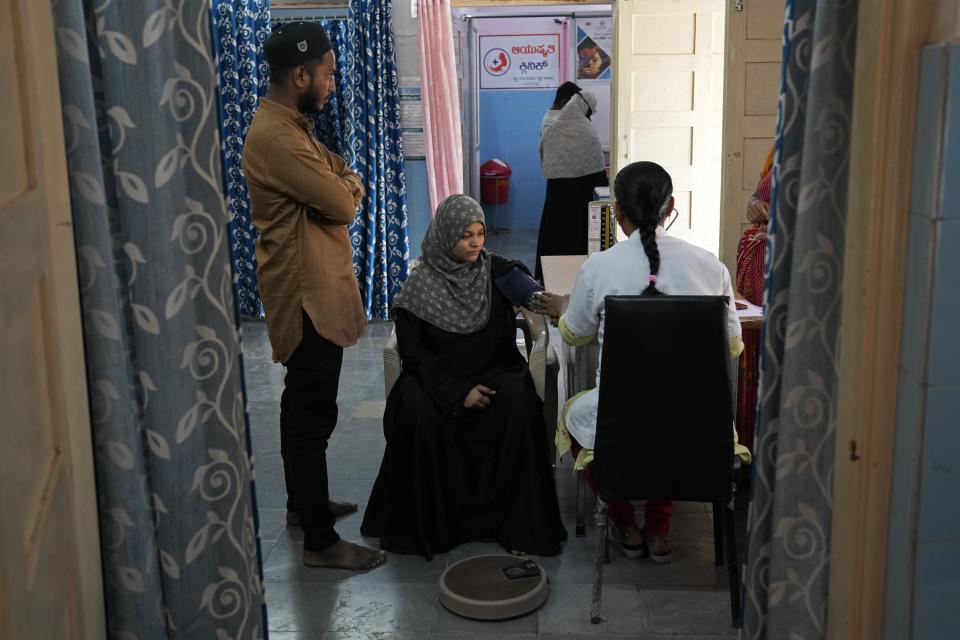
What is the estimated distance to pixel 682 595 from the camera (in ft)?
9.35

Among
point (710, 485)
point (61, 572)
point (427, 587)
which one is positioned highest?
point (61, 572)

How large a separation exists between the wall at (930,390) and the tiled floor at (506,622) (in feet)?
4.45

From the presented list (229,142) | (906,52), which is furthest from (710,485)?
(229,142)

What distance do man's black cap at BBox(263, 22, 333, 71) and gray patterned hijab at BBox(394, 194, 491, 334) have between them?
0.68 meters

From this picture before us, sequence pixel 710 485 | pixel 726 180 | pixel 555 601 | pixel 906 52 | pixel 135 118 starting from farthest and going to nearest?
pixel 726 180 < pixel 555 601 < pixel 710 485 < pixel 135 118 < pixel 906 52

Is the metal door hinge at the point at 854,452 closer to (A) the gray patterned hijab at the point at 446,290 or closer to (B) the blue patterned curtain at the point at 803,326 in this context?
(B) the blue patterned curtain at the point at 803,326

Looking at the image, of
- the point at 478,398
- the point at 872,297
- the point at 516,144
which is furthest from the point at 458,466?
the point at 516,144

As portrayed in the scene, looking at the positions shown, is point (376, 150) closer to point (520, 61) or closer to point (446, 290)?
point (446, 290)

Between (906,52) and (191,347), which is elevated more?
(906,52)

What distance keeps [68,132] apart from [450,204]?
1.89 m

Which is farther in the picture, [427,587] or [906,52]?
[427,587]

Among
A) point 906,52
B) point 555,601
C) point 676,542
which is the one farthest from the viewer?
point 676,542

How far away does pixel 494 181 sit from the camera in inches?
407

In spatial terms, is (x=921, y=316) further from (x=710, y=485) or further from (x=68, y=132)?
(x=710, y=485)
